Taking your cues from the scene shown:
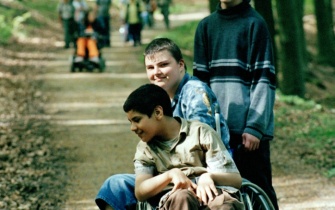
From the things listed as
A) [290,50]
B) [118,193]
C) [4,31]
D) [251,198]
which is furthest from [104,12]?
[118,193]

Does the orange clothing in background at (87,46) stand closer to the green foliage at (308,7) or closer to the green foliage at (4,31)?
the green foliage at (4,31)

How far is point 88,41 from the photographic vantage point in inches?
728

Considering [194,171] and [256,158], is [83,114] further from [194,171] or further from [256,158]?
[194,171]

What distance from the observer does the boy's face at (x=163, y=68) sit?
491 centimetres

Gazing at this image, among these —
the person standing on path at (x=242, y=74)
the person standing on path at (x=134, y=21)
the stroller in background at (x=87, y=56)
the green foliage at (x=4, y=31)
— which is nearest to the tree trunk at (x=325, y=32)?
the person standing on path at (x=134, y=21)

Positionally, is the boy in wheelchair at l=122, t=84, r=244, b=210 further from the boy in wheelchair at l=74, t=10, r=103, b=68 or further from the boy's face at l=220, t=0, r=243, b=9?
the boy in wheelchair at l=74, t=10, r=103, b=68

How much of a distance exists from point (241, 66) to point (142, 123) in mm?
1266

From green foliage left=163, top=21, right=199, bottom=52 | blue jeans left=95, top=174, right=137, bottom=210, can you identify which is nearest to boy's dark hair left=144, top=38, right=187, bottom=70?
blue jeans left=95, top=174, right=137, bottom=210

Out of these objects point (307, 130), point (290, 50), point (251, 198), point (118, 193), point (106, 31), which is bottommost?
point (106, 31)

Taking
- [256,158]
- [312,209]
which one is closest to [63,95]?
[312,209]

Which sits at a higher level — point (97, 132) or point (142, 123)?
point (142, 123)

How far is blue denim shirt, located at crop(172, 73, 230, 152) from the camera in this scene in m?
4.89

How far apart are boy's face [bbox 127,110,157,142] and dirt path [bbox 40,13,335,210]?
400 centimetres

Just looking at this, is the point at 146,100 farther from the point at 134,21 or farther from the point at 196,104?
the point at 134,21
